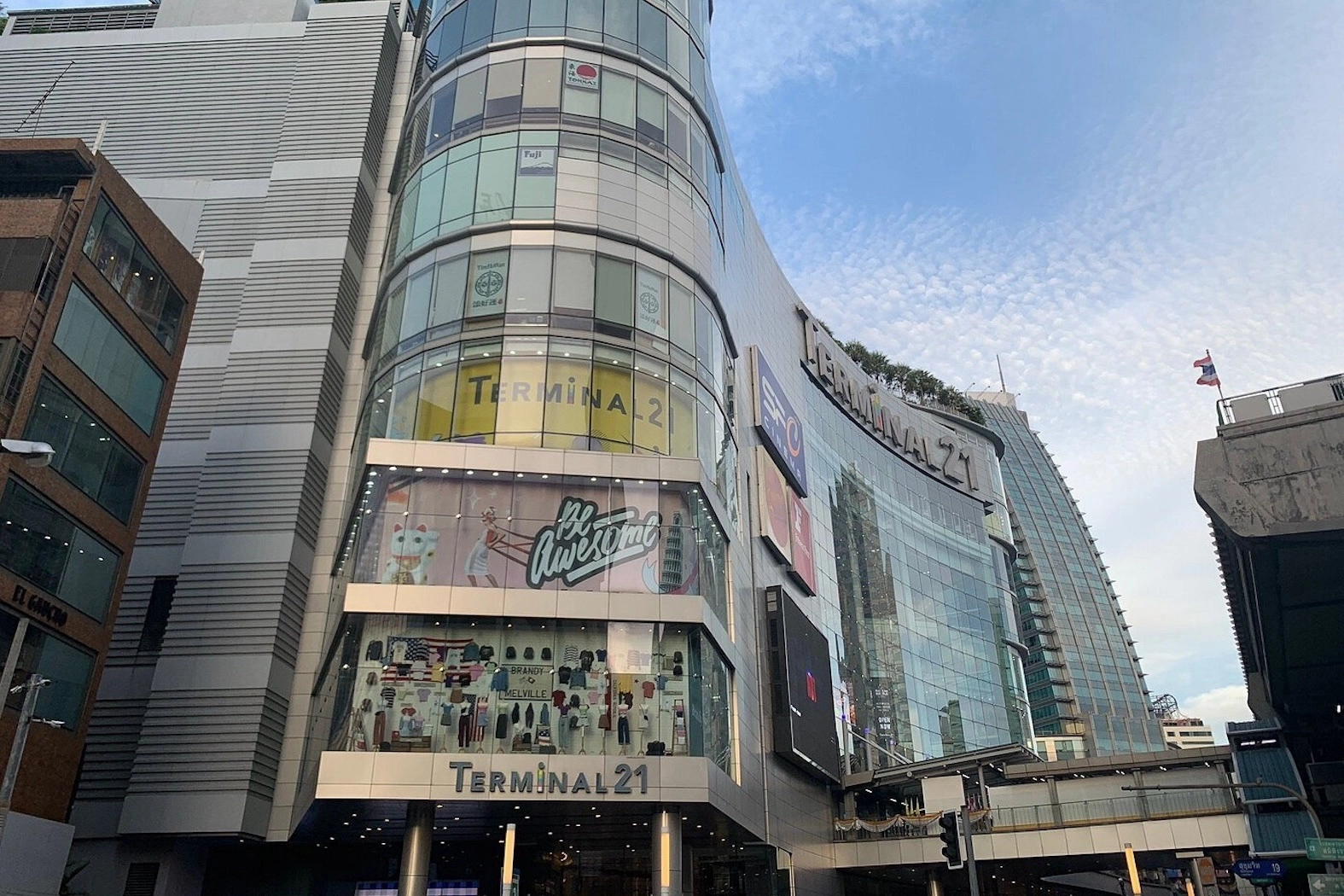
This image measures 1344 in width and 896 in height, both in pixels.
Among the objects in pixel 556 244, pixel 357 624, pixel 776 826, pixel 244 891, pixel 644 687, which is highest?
pixel 556 244

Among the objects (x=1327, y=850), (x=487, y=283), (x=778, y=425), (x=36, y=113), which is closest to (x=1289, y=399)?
(x=1327, y=850)

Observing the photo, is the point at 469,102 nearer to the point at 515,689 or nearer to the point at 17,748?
the point at 515,689

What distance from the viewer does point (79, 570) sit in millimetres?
29219

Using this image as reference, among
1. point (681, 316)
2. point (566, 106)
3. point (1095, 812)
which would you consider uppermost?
point (566, 106)

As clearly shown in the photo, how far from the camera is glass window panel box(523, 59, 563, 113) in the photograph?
130 feet

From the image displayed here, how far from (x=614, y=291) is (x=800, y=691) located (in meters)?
21.4

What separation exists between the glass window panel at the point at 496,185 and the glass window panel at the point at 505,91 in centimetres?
197

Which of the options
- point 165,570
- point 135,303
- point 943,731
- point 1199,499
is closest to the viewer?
point 1199,499

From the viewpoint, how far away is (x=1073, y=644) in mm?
181375

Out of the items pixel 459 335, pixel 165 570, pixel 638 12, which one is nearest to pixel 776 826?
pixel 459 335

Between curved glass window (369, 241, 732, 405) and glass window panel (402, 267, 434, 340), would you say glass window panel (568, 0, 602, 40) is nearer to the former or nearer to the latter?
curved glass window (369, 241, 732, 405)

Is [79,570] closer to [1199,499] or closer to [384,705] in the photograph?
[384,705]

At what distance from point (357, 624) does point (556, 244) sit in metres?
15.6

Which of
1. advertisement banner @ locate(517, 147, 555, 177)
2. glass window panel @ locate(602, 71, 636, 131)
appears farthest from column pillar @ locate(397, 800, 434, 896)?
glass window panel @ locate(602, 71, 636, 131)
